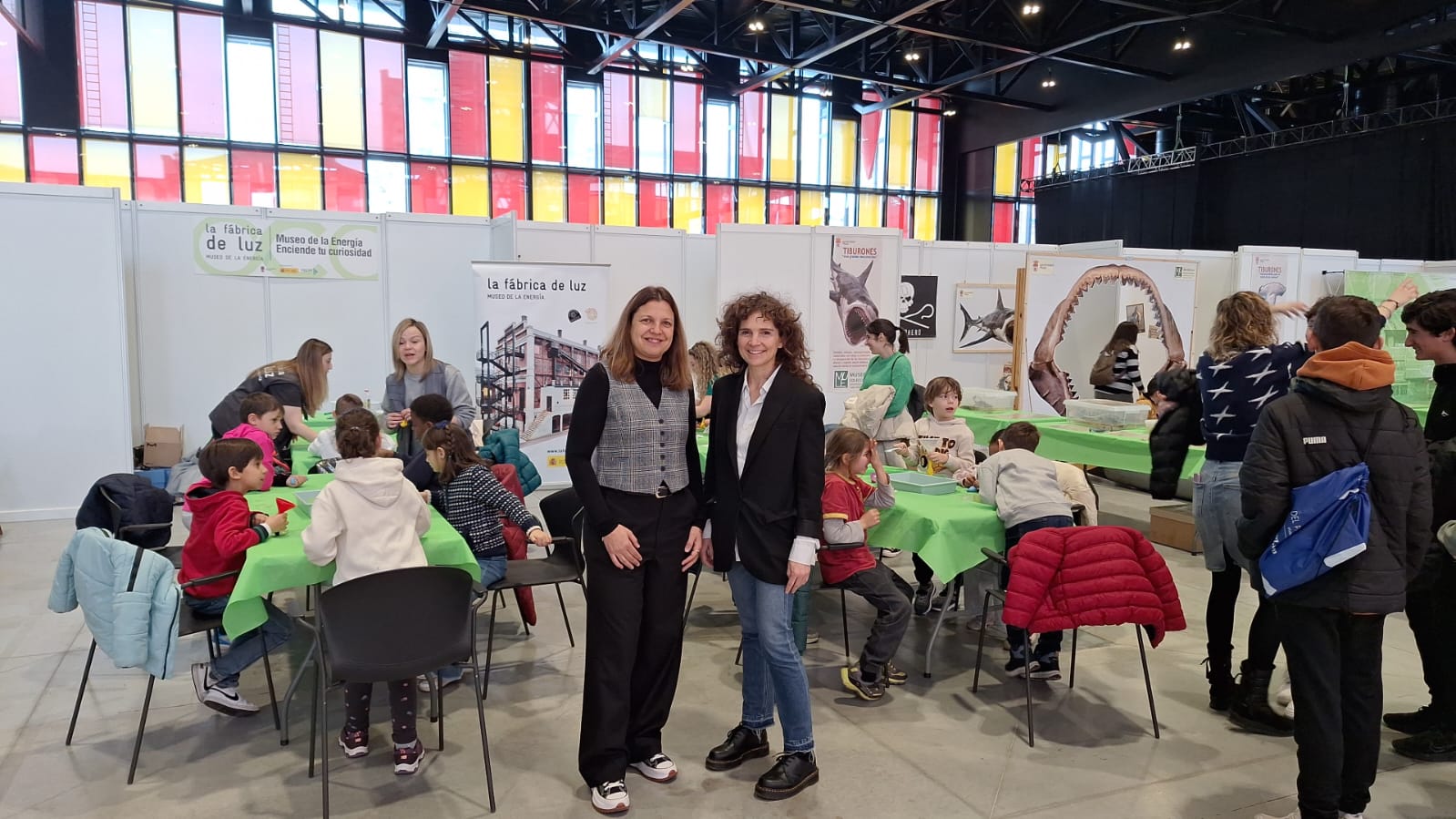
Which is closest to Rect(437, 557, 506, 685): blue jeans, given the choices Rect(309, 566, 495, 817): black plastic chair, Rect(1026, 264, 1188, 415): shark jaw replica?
Rect(309, 566, 495, 817): black plastic chair

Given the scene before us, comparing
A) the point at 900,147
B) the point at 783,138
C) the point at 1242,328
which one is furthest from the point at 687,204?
the point at 1242,328

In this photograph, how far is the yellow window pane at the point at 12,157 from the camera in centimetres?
1167

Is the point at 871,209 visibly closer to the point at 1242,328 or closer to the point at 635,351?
the point at 1242,328

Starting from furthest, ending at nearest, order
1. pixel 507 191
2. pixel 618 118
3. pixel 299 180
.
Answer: pixel 618 118
pixel 507 191
pixel 299 180

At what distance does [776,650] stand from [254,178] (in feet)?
44.1

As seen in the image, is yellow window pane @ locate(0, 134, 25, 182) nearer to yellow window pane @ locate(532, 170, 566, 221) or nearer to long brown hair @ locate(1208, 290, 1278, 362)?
yellow window pane @ locate(532, 170, 566, 221)

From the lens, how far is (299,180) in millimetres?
13359

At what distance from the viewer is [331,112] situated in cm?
1341

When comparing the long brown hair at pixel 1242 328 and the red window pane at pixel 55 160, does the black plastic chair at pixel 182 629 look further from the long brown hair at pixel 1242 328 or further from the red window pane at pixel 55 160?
the red window pane at pixel 55 160

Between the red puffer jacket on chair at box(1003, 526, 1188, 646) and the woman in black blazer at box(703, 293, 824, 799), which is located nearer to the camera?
the woman in black blazer at box(703, 293, 824, 799)

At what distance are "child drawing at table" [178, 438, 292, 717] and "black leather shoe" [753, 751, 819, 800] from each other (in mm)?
1678

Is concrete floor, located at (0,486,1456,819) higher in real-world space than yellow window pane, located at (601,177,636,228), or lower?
lower

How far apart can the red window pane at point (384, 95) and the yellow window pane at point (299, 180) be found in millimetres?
925

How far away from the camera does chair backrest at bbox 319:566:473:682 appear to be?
7.86 ft
